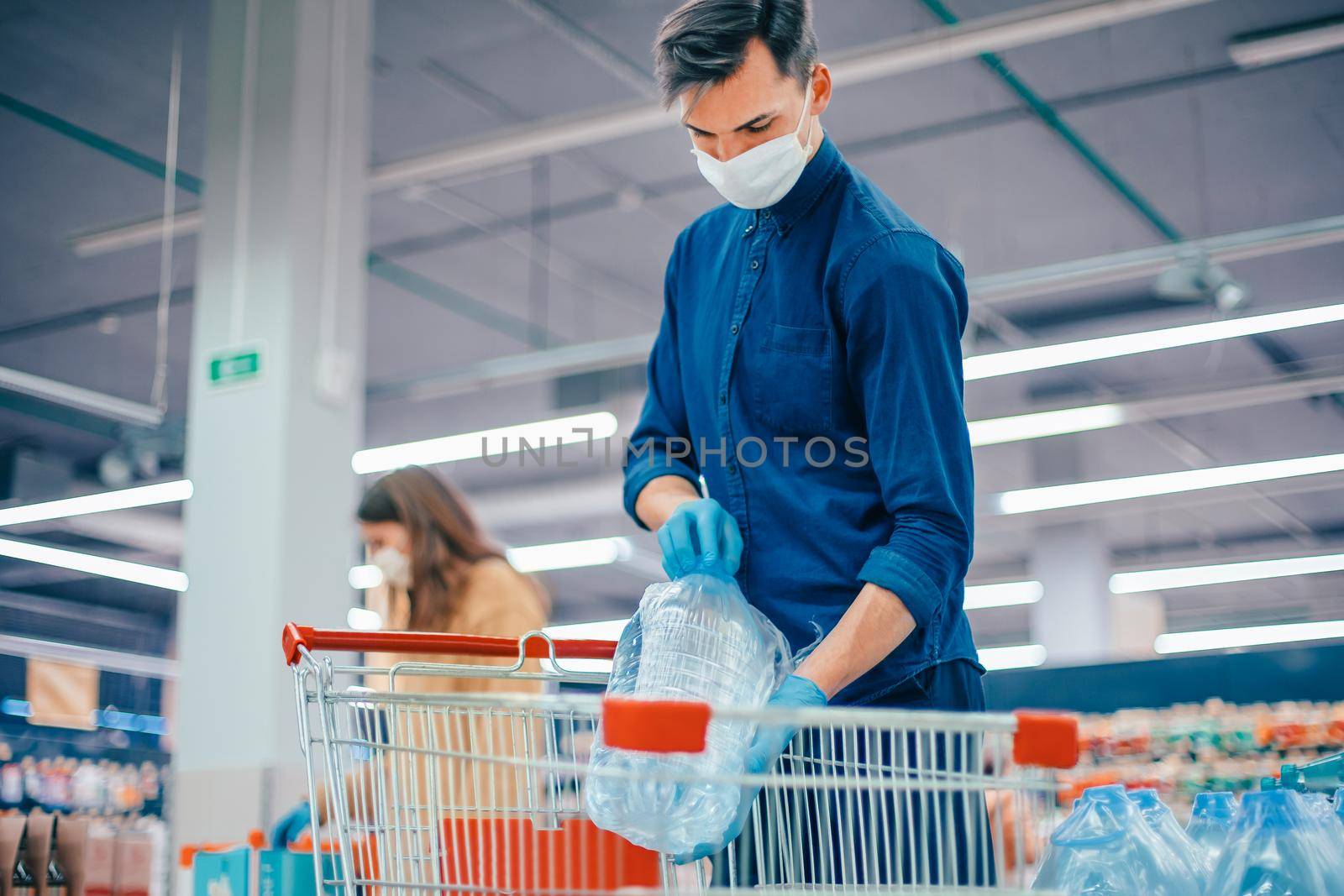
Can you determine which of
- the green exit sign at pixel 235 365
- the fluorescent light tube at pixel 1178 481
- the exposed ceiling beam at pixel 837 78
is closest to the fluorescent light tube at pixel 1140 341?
the exposed ceiling beam at pixel 837 78

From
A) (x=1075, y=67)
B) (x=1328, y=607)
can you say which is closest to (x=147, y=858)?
(x=1075, y=67)

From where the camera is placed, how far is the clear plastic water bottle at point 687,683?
1.32m

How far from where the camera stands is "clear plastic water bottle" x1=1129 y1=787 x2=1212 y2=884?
1.44 m

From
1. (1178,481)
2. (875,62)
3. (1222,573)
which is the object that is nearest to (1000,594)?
(1222,573)

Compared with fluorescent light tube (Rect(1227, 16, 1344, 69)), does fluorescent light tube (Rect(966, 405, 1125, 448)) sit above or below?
below

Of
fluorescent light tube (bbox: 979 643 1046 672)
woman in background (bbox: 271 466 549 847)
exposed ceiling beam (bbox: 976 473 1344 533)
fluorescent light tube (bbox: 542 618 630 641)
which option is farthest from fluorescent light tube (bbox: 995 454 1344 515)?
woman in background (bbox: 271 466 549 847)

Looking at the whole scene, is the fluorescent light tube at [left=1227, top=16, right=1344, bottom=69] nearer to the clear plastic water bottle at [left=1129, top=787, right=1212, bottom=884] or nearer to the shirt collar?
the shirt collar

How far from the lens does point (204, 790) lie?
14.7ft

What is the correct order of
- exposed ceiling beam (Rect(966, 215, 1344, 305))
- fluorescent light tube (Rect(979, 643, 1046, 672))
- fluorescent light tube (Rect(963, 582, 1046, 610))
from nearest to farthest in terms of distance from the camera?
exposed ceiling beam (Rect(966, 215, 1344, 305))
fluorescent light tube (Rect(963, 582, 1046, 610))
fluorescent light tube (Rect(979, 643, 1046, 672))

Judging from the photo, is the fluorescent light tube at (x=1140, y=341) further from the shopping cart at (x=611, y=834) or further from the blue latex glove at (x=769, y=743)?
the blue latex glove at (x=769, y=743)

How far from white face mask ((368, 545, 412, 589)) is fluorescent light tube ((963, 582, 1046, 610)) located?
13.7m

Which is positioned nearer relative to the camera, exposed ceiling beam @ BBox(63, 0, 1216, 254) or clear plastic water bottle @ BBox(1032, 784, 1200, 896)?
clear plastic water bottle @ BBox(1032, 784, 1200, 896)

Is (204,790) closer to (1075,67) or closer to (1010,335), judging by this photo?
(1075,67)

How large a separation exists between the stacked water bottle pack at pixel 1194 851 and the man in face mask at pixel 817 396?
0.18m
